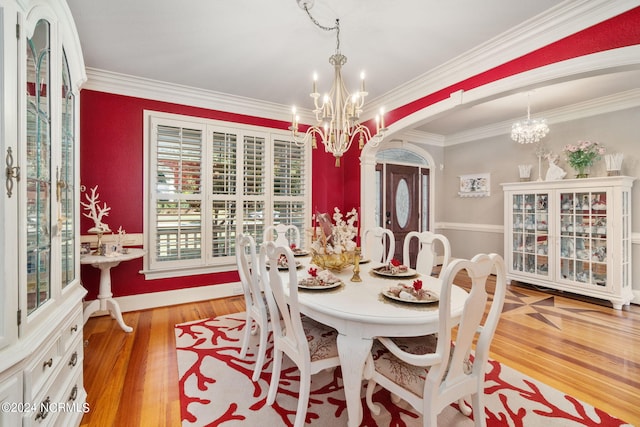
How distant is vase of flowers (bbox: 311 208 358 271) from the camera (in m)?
2.23

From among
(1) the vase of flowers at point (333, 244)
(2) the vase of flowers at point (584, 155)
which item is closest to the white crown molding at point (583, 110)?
(2) the vase of flowers at point (584, 155)

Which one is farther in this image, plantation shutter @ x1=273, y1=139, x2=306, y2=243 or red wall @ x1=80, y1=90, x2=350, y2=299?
plantation shutter @ x1=273, y1=139, x2=306, y2=243

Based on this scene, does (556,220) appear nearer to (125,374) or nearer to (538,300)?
(538,300)

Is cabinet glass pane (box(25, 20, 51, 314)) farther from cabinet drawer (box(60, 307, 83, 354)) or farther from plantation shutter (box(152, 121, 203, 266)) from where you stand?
plantation shutter (box(152, 121, 203, 266))

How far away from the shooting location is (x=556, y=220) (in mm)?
4219

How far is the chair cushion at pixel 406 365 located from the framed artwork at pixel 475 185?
15.1 ft

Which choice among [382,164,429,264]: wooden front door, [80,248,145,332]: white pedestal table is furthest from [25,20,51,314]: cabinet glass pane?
[382,164,429,264]: wooden front door

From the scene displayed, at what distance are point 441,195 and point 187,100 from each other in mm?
5187

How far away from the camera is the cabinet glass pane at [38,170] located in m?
1.25

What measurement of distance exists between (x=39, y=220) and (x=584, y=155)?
569 centimetres

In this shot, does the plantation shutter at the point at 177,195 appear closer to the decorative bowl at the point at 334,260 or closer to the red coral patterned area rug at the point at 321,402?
the red coral patterned area rug at the point at 321,402

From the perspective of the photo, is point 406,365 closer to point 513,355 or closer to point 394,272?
point 394,272

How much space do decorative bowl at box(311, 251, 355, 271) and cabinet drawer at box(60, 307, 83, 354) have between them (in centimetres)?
155

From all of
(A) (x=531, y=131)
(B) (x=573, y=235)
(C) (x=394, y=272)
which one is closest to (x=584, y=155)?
(A) (x=531, y=131)
